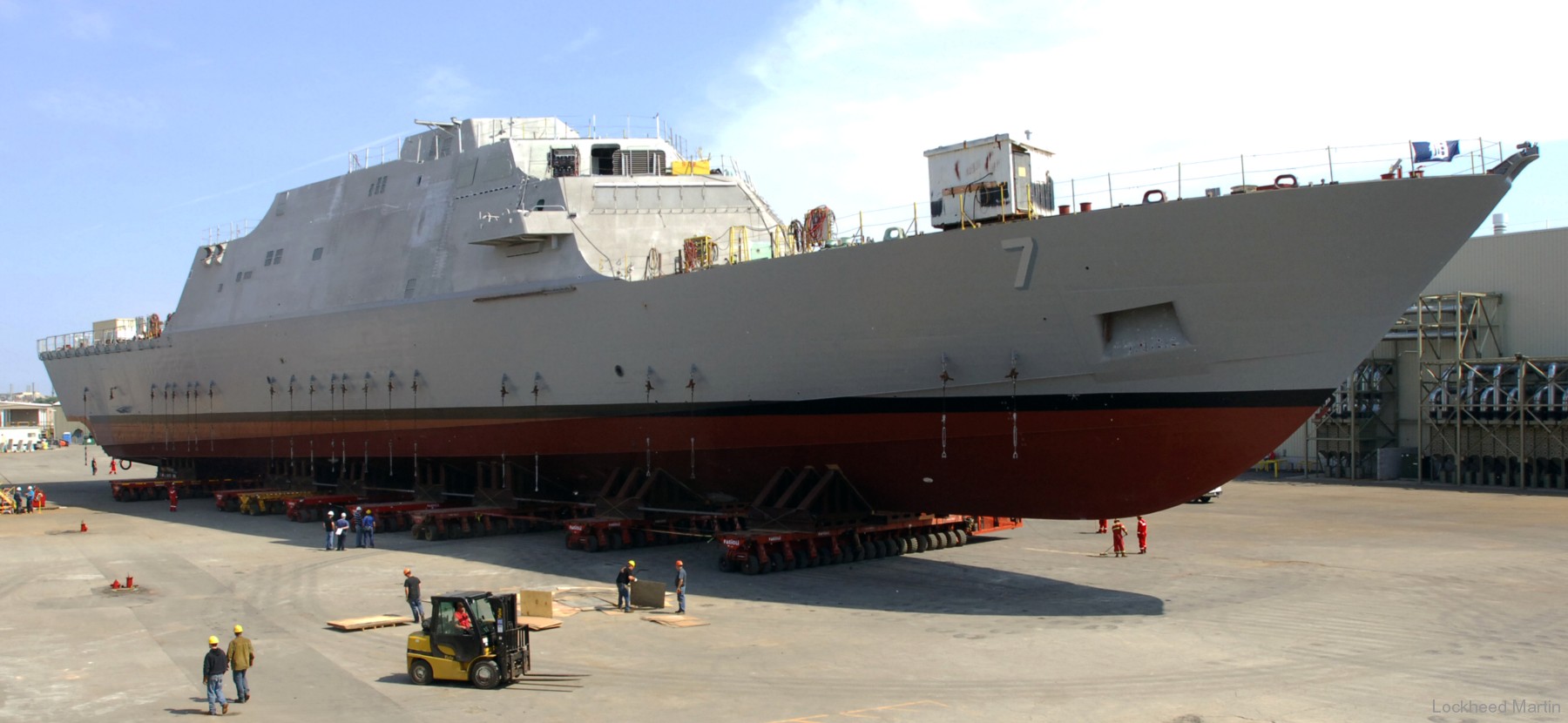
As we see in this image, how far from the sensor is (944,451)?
17500 millimetres

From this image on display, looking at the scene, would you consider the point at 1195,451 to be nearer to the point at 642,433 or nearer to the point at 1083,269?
the point at 1083,269

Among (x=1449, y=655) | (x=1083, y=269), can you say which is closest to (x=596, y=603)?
(x=1083, y=269)

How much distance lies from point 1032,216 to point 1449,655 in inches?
292

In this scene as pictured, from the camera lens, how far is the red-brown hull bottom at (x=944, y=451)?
15.8 metres

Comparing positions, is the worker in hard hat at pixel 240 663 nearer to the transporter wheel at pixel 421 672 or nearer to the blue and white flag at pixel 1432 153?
the transporter wheel at pixel 421 672

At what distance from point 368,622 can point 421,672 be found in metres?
3.32

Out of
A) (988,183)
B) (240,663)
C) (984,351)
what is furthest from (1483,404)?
(240,663)

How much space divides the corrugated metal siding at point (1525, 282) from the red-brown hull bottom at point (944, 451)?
2466 cm

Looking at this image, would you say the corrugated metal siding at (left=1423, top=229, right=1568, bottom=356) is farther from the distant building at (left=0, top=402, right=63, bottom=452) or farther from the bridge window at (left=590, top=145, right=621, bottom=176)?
the distant building at (left=0, top=402, right=63, bottom=452)

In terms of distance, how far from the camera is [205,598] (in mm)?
17359

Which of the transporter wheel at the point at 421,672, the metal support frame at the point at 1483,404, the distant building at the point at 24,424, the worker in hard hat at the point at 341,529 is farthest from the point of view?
the distant building at the point at 24,424

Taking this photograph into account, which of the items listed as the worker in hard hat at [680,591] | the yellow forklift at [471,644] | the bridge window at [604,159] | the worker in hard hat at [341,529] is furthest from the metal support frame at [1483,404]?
the yellow forklift at [471,644]

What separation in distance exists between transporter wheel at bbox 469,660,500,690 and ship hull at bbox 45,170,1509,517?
7.87 metres

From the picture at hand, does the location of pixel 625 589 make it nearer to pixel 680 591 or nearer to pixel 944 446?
pixel 680 591
